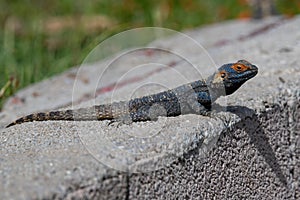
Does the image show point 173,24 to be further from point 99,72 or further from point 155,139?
point 155,139

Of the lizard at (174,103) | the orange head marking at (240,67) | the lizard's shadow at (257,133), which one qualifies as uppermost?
the orange head marking at (240,67)

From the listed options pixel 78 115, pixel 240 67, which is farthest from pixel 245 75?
pixel 78 115

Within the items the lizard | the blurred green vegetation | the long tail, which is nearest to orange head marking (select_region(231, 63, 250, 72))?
the lizard

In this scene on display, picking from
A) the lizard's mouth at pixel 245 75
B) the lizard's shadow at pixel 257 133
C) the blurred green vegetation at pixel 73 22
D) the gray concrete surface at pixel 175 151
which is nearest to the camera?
the gray concrete surface at pixel 175 151

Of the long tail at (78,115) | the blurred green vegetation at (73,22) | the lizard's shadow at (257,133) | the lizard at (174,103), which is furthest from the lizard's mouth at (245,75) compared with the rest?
the blurred green vegetation at (73,22)

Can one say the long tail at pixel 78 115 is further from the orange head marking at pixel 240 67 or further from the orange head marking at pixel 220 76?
the orange head marking at pixel 240 67

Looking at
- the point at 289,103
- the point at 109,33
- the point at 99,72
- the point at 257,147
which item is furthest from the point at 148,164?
the point at 109,33

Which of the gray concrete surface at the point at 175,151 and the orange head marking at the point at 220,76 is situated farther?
the orange head marking at the point at 220,76
